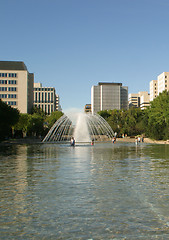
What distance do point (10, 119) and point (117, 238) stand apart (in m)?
64.6

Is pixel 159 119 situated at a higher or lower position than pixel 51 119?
lower

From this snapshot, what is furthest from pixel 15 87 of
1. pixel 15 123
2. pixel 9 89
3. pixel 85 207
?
pixel 85 207

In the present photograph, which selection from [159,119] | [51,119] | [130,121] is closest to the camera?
[159,119]

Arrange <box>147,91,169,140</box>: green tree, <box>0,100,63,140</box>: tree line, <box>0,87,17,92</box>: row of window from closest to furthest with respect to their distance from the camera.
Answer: <box>0,100,63,140</box>: tree line
<box>147,91,169,140</box>: green tree
<box>0,87,17,92</box>: row of window

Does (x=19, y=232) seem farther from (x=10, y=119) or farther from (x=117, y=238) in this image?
(x=10, y=119)

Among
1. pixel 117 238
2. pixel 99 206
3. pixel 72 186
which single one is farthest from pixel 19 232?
pixel 72 186

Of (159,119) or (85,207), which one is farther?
(159,119)

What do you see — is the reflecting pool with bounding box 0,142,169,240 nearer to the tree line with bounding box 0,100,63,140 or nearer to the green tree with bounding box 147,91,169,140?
the tree line with bounding box 0,100,63,140

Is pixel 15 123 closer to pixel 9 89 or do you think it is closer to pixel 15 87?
pixel 9 89

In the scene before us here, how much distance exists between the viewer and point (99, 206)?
9.20m

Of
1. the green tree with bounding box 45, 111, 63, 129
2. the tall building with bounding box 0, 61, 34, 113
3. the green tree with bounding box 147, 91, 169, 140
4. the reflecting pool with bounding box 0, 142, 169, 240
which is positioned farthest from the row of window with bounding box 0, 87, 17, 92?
the reflecting pool with bounding box 0, 142, 169, 240

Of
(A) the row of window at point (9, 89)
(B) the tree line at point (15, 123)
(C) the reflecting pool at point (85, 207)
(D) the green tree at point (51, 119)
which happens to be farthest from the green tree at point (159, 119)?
(A) the row of window at point (9, 89)

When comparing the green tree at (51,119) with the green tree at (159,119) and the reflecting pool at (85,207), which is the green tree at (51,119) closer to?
the green tree at (159,119)

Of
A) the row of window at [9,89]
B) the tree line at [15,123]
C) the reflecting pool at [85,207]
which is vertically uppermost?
the row of window at [9,89]
